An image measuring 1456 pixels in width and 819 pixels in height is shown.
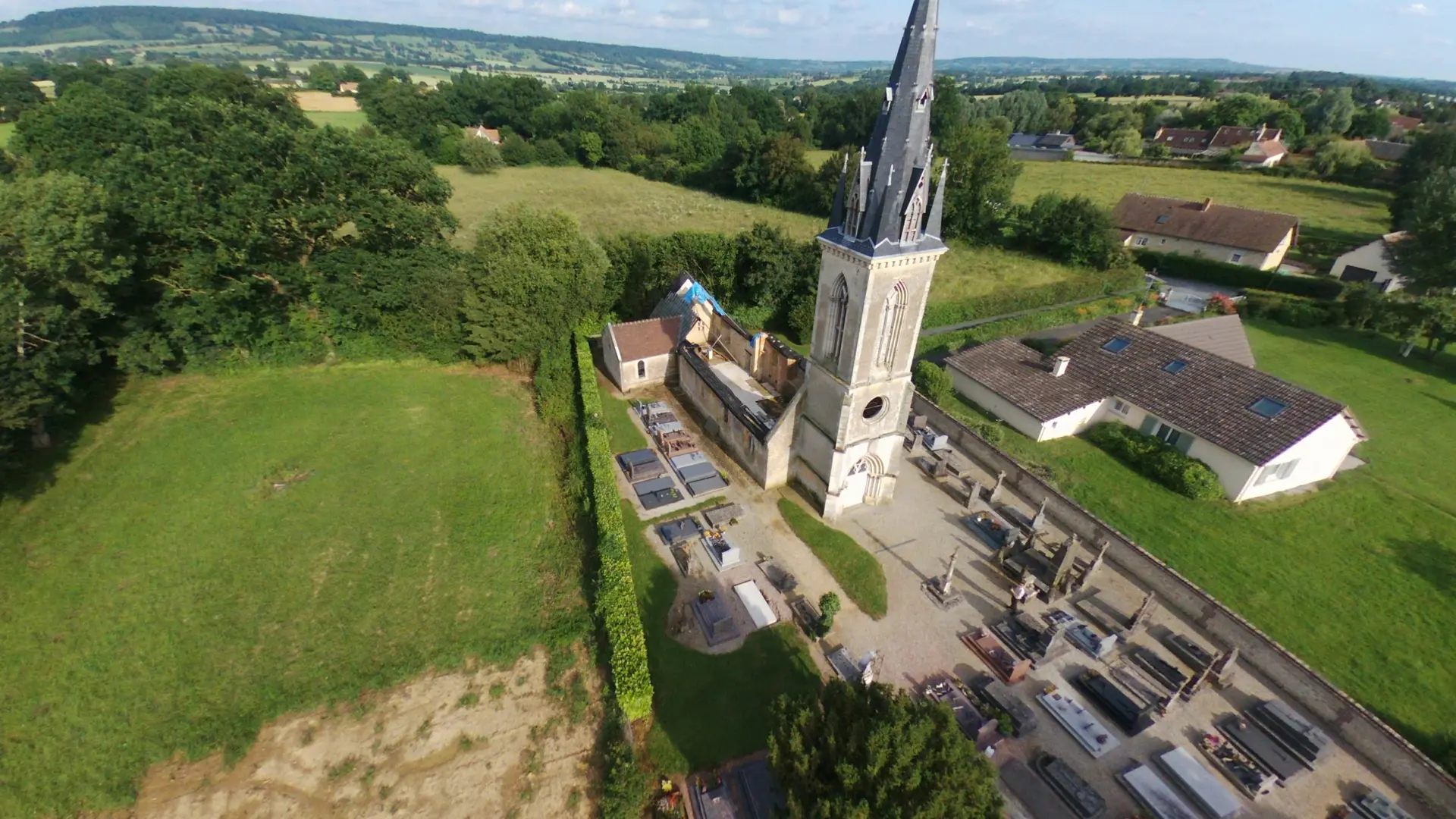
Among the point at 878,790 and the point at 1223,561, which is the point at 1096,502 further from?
the point at 878,790

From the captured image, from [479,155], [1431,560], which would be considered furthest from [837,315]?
[479,155]

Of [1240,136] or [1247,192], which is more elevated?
[1240,136]

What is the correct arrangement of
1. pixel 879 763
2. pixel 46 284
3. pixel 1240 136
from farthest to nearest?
pixel 1240 136, pixel 46 284, pixel 879 763

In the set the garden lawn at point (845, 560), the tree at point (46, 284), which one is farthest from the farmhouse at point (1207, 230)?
the tree at point (46, 284)

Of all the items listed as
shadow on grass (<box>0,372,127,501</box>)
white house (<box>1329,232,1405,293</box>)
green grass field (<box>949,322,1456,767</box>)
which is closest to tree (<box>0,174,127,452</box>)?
shadow on grass (<box>0,372,127,501</box>)

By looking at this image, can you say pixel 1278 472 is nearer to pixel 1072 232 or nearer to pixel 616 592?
pixel 616 592

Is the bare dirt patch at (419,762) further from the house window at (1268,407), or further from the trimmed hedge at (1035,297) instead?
the trimmed hedge at (1035,297)
